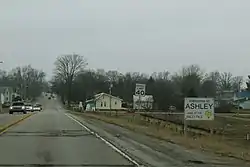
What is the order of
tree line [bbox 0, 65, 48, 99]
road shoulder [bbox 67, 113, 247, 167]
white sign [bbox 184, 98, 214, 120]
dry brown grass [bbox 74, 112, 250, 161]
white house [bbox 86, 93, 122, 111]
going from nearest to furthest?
road shoulder [bbox 67, 113, 247, 167] < dry brown grass [bbox 74, 112, 250, 161] < white sign [bbox 184, 98, 214, 120] < white house [bbox 86, 93, 122, 111] < tree line [bbox 0, 65, 48, 99]

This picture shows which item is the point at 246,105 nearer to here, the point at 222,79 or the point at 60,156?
the point at 222,79

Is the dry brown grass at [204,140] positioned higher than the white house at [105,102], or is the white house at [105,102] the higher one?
the white house at [105,102]

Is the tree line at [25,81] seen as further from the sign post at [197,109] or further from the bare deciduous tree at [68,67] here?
the sign post at [197,109]

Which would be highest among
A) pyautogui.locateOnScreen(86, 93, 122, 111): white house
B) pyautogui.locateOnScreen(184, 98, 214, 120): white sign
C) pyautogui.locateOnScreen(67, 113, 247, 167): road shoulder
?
pyautogui.locateOnScreen(86, 93, 122, 111): white house

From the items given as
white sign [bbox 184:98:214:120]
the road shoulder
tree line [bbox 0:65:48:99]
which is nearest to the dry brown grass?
the road shoulder

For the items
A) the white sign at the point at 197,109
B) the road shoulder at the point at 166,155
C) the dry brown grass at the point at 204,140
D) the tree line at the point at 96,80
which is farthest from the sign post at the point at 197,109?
the tree line at the point at 96,80

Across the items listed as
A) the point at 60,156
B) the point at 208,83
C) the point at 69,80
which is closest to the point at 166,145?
the point at 60,156

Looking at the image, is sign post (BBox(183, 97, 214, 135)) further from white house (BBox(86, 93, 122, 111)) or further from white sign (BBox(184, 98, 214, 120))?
white house (BBox(86, 93, 122, 111))

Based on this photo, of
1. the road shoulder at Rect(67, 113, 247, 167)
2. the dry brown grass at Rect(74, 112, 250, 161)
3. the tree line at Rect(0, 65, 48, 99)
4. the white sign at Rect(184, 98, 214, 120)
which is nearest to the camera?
the road shoulder at Rect(67, 113, 247, 167)

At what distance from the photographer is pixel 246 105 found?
14175 cm

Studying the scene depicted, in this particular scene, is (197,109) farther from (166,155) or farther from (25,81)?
(25,81)

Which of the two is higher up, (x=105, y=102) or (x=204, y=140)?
(x=105, y=102)

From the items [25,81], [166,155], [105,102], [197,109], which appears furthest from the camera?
[25,81]

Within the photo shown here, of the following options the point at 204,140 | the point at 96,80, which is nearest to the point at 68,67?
the point at 96,80
